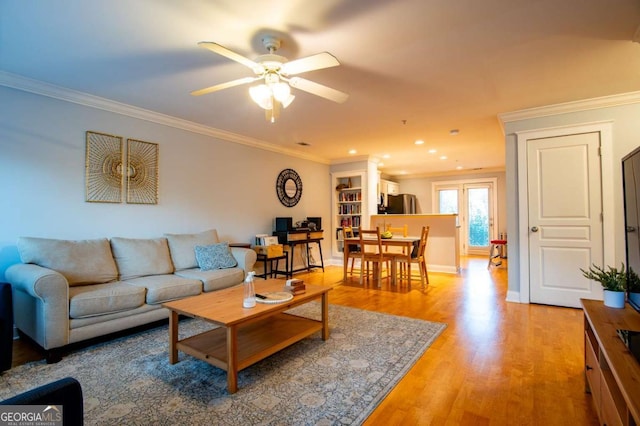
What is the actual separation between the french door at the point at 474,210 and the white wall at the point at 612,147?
500 cm

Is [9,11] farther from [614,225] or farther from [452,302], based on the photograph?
[614,225]

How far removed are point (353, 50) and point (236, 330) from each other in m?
2.14

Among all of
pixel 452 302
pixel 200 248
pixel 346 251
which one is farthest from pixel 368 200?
pixel 200 248

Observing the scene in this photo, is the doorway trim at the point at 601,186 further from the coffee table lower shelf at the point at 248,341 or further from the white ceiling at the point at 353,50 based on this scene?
the coffee table lower shelf at the point at 248,341

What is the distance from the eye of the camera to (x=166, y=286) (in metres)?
2.90

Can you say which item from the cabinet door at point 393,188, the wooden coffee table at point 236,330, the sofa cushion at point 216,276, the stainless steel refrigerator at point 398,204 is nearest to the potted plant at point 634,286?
the wooden coffee table at point 236,330

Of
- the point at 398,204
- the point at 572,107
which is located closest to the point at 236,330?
the point at 572,107

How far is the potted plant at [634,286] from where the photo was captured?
1.69 metres

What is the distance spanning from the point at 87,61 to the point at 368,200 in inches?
195

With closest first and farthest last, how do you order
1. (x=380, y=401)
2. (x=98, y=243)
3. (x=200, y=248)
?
(x=380, y=401)
(x=98, y=243)
(x=200, y=248)

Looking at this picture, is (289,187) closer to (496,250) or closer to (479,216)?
(479,216)

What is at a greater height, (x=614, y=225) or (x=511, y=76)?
(x=511, y=76)

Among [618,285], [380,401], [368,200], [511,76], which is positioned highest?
[511,76]

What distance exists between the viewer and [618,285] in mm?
1854
